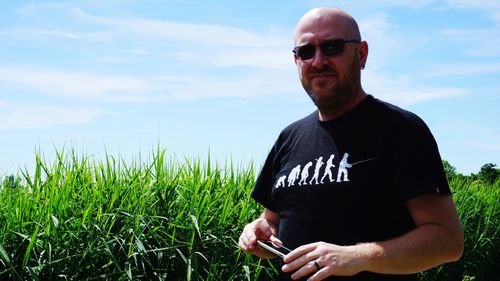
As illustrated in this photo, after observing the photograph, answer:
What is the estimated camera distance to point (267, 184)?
322 cm

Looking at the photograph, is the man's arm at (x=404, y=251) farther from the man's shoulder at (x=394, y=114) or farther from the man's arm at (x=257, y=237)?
the man's arm at (x=257, y=237)

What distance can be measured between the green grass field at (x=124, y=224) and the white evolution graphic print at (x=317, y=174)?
52.3 inches

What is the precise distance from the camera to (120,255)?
13.3 ft

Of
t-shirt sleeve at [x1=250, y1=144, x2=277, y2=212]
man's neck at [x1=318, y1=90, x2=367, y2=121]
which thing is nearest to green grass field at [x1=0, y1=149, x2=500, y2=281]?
t-shirt sleeve at [x1=250, y1=144, x2=277, y2=212]

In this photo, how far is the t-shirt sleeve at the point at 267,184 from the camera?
3.20m

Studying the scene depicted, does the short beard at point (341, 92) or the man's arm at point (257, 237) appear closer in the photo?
the short beard at point (341, 92)

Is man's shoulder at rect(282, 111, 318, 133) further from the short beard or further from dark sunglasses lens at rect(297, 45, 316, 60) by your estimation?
dark sunglasses lens at rect(297, 45, 316, 60)

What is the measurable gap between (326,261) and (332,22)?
1.04 metres

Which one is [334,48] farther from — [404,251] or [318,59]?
[404,251]

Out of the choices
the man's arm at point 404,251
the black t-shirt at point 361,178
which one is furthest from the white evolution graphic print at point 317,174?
the man's arm at point 404,251

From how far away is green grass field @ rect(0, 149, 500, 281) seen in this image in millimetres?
3939

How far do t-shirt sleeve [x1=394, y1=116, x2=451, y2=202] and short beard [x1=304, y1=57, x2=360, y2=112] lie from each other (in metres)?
0.31

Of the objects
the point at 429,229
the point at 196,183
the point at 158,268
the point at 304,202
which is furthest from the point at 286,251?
the point at 196,183

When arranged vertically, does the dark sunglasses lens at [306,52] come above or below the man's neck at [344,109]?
above
